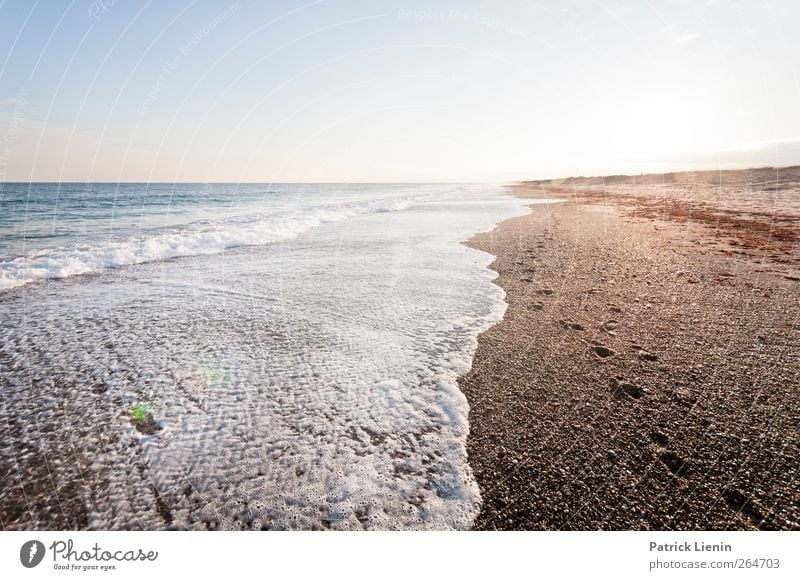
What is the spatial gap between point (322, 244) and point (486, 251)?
801cm

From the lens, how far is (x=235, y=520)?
3.24m

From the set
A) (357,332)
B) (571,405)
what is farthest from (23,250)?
(571,405)

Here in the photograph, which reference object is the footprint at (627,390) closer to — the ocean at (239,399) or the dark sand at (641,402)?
the dark sand at (641,402)

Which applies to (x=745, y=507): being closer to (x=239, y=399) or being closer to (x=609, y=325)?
(x=609, y=325)

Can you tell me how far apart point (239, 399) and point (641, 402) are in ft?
18.9

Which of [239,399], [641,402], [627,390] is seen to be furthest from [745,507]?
[239,399]

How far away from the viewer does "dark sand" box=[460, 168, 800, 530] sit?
10.6 ft

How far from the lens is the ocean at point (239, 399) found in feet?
11.1

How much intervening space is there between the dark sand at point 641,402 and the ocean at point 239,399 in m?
0.57
